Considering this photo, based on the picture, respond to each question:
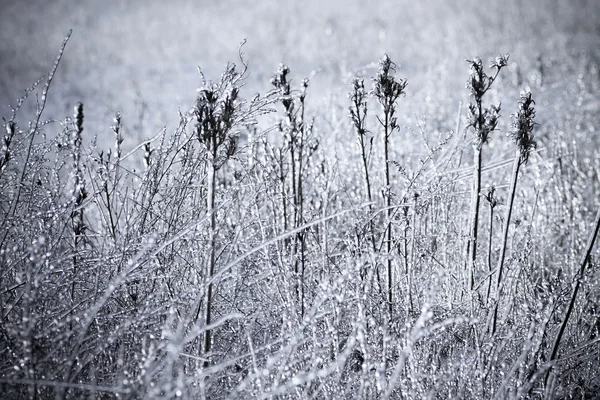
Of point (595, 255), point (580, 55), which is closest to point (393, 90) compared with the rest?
point (595, 255)

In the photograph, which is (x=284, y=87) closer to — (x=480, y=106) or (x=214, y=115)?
(x=214, y=115)

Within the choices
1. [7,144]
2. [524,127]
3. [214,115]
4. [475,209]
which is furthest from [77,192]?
[524,127]

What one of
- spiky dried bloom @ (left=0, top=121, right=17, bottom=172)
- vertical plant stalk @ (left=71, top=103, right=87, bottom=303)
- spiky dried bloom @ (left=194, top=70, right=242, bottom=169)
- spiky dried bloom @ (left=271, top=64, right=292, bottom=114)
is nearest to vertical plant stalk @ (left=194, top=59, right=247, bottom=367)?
spiky dried bloom @ (left=194, top=70, right=242, bottom=169)

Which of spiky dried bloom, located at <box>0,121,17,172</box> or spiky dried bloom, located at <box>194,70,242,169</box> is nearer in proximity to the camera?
spiky dried bloom, located at <box>194,70,242,169</box>

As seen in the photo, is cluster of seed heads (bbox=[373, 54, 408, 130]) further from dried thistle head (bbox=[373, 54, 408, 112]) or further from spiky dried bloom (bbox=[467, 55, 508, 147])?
spiky dried bloom (bbox=[467, 55, 508, 147])

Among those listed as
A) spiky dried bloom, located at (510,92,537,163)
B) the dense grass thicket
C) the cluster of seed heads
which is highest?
the cluster of seed heads

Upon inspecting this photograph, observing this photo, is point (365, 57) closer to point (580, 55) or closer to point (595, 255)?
point (580, 55)

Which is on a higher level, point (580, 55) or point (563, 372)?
point (580, 55)

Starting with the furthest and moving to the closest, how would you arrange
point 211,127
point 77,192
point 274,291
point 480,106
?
point 274,291, point 77,192, point 480,106, point 211,127

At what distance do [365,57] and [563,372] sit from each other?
269 inches

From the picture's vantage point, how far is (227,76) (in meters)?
1.66

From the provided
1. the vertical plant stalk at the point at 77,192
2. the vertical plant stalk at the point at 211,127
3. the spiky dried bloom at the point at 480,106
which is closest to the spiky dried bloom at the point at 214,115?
the vertical plant stalk at the point at 211,127

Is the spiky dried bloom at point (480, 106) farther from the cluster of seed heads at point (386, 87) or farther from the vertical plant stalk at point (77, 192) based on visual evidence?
the vertical plant stalk at point (77, 192)

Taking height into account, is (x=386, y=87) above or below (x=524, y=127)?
above
